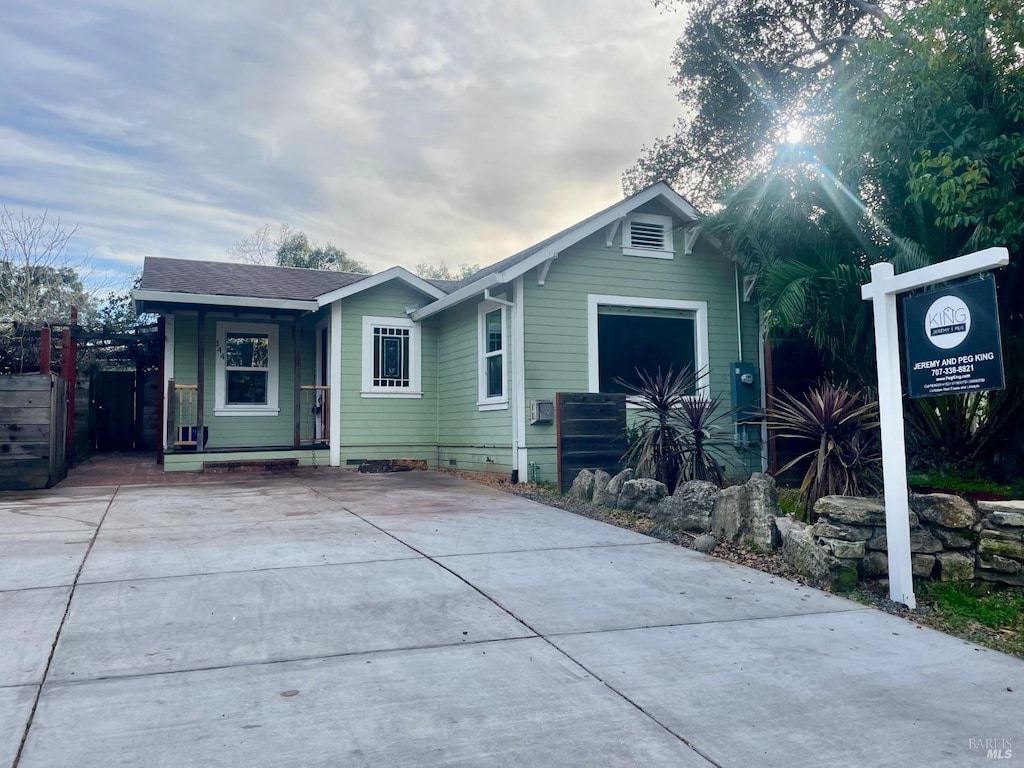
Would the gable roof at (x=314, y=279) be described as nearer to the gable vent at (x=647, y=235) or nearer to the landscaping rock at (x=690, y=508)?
the gable vent at (x=647, y=235)

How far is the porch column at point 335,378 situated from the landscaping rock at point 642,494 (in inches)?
254

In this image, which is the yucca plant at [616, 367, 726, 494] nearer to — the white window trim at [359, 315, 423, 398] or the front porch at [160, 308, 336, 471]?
the white window trim at [359, 315, 423, 398]

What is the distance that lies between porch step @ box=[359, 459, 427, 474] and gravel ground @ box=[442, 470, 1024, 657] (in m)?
3.76

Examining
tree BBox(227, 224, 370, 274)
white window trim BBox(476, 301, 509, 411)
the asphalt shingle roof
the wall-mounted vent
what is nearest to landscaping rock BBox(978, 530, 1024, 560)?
the wall-mounted vent

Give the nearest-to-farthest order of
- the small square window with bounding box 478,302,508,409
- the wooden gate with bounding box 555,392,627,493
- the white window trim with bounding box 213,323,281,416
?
the wooden gate with bounding box 555,392,627,493 → the small square window with bounding box 478,302,508,409 → the white window trim with bounding box 213,323,281,416

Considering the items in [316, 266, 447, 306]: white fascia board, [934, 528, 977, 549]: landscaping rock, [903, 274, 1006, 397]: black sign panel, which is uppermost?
[316, 266, 447, 306]: white fascia board

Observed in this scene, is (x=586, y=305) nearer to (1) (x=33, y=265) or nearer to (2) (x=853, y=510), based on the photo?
(2) (x=853, y=510)

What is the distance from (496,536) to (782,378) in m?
6.22

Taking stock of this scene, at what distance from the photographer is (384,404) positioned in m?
13.4

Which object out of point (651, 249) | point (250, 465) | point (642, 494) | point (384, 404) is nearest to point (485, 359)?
point (384, 404)

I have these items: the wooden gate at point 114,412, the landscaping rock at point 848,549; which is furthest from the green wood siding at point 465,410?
the wooden gate at point 114,412

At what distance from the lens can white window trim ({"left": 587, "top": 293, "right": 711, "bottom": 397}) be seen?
37.7ft

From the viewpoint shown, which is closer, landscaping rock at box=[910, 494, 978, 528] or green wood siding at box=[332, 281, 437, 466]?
landscaping rock at box=[910, 494, 978, 528]

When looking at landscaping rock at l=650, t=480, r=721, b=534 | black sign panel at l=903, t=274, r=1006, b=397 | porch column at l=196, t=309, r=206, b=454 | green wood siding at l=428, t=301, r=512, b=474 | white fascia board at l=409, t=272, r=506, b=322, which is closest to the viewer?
black sign panel at l=903, t=274, r=1006, b=397
